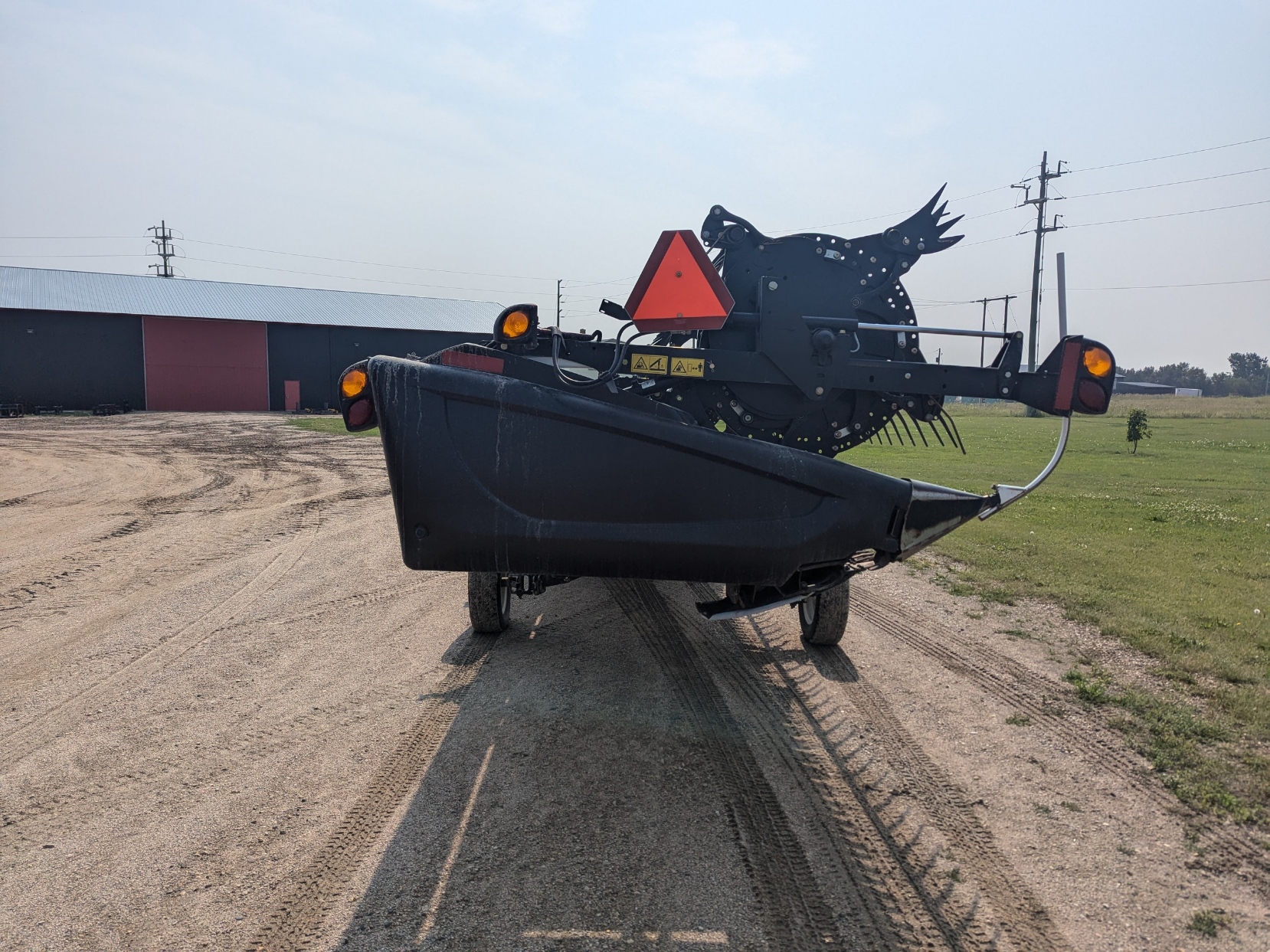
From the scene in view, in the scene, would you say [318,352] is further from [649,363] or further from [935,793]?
[935,793]

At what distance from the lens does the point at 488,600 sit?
5207mm

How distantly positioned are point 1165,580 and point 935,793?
5005 mm

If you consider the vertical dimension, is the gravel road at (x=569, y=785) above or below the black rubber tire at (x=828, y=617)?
below

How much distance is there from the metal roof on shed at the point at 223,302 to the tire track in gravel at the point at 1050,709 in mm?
37930

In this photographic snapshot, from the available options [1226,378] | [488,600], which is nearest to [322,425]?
[488,600]

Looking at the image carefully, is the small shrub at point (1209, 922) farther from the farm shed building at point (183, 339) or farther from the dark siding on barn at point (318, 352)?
the dark siding on barn at point (318, 352)

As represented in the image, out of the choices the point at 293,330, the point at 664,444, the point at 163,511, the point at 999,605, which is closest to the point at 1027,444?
the point at 999,605

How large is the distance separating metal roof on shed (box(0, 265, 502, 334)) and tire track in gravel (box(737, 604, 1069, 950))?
38.3 m

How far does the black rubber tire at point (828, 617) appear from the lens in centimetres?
512

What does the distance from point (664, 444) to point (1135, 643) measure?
414cm

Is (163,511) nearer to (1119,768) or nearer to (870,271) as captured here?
(870,271)

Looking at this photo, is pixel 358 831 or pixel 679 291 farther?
pixel 679 291

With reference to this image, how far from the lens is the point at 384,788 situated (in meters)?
3.39

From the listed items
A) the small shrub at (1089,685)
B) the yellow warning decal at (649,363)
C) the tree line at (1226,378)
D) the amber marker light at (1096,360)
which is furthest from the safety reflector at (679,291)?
the tree line at (1226,378)
